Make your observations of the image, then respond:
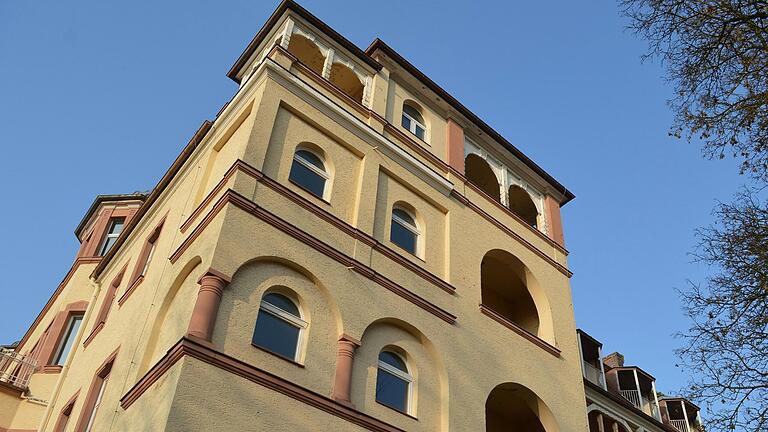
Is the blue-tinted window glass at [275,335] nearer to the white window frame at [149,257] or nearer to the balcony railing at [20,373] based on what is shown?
the white window frame at [149,257]

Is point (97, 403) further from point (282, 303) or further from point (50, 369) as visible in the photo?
point (50, 369)

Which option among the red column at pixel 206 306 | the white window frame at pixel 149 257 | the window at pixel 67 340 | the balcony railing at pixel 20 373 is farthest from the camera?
the window at pixel 67 340

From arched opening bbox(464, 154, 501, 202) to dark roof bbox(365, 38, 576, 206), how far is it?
875mm

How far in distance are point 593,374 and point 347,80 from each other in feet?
39.2

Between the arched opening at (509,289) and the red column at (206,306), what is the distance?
366 inches

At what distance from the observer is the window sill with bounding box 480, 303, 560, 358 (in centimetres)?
1744

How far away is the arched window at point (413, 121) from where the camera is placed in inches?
787

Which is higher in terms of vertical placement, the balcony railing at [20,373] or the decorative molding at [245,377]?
the balcony railing at [20,373]

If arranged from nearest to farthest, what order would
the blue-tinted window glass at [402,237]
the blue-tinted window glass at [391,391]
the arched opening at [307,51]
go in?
1. the blue-tinted window glass at [391,391]
2. the blue-tinted window glass at [402,237]
3. the arched opening at [307,51]

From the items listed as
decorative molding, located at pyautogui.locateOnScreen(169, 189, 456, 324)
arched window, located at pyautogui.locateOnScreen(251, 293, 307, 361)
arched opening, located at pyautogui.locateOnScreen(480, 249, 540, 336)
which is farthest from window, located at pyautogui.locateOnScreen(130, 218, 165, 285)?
arched opening, located at pyautogui.locateOnScreen(480, 249, 540, 336)

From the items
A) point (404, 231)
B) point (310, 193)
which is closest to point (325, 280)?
point (310, 193)

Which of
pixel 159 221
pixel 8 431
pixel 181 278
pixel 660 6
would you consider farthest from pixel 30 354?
pixel 660 6

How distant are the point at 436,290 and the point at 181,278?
5596 mm

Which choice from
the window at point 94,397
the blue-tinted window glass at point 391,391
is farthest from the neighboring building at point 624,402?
the window at point 94,397
